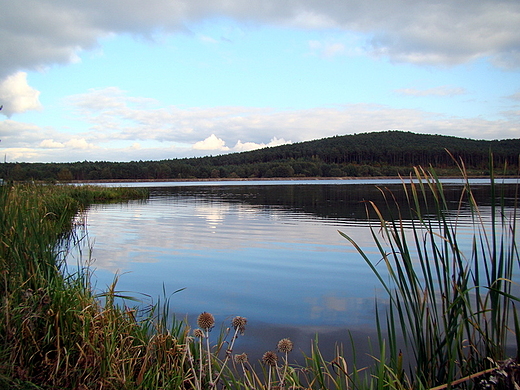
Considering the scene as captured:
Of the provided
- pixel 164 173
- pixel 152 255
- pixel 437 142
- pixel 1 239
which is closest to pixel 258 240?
pixel 152 255

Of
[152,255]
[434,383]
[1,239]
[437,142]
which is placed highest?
[437,142]

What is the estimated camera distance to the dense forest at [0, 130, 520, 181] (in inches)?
3772

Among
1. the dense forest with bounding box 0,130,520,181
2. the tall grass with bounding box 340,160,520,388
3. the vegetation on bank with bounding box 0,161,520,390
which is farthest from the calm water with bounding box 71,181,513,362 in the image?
the dense forest with bounding box 0,130,520,181

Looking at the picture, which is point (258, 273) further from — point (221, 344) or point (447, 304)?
point (447, 304)

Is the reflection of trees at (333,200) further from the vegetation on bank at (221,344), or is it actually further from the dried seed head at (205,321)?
the dried seed head at (205,321)

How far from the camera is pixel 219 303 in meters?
6.58

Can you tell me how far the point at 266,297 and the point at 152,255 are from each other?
15.7ft

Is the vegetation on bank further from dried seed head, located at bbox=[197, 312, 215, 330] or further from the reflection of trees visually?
the reflection of trees

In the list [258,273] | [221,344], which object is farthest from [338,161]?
[221,344]

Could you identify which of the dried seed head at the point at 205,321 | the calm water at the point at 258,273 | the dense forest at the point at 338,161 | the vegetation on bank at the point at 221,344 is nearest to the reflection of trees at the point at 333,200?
the calm water at the point at 258,273

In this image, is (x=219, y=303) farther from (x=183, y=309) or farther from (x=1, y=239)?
(x=1, y=239)

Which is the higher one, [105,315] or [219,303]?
[105,315]

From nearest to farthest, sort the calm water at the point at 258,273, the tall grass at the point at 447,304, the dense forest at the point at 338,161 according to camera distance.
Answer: the tall grass at the point at 447,304
the calm water at the point at 258,273
the dense forest at the point at 338,161

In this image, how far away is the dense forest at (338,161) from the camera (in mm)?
95812
